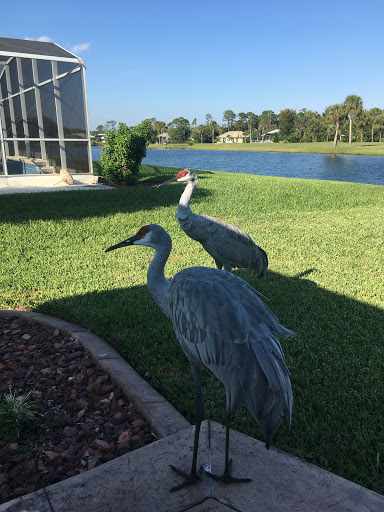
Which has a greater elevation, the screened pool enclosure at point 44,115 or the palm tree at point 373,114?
the palm tree at point 373,114

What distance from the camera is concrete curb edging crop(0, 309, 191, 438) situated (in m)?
2.68

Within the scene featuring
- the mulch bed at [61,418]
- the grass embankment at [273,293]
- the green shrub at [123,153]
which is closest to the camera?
the mulch bed at [61,418]

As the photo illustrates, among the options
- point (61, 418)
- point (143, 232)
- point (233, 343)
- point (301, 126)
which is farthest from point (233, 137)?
point (233, 343)

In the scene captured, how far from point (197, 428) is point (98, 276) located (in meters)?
3.98

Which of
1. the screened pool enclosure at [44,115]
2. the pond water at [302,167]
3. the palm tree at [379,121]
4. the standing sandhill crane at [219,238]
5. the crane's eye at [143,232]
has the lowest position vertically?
the standing sandhill crane at [219,238]

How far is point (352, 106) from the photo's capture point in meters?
72.1

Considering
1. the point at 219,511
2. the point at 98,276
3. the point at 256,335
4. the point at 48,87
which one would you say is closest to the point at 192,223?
the point at 98,276

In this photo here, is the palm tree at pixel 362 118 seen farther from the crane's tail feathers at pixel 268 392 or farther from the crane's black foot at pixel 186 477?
the crane's black foot at pixel 186 477

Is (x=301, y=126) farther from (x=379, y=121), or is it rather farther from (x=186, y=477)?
(x=186, y=477)

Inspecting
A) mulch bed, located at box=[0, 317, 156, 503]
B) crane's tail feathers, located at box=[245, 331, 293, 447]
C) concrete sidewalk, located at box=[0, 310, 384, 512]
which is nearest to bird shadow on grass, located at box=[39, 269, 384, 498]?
concrete sidewalk, located at box=[0, 310, 384, 512]

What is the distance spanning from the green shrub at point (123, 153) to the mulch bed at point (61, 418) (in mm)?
12368

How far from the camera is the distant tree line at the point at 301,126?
75125 mm

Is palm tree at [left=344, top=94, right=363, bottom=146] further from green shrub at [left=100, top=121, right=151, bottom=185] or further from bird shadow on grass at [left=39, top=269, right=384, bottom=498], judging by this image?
bird shadow on grass at [left=39, top=269, right=384, bottom=498]

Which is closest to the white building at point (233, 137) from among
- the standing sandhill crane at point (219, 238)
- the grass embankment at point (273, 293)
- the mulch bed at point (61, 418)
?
the grass embankment at point (273, 293)
